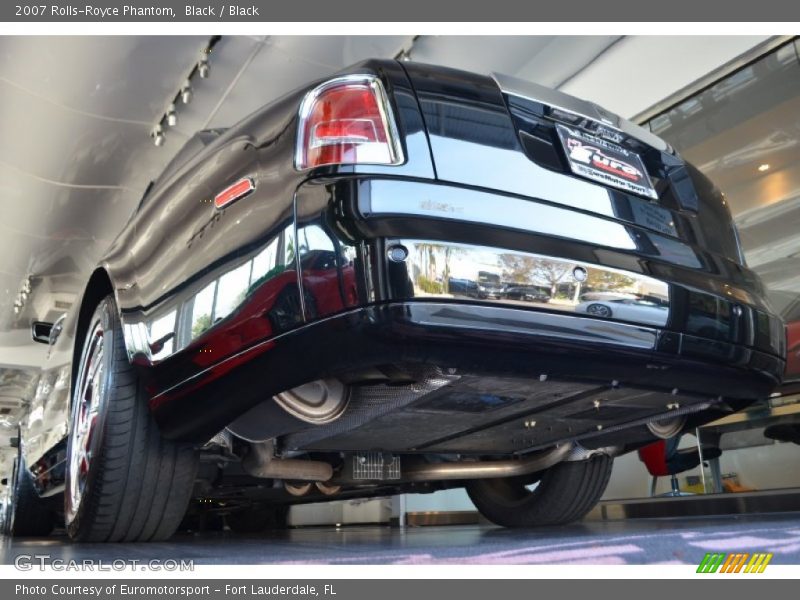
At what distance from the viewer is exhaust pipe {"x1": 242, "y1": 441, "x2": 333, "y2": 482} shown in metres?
2.16

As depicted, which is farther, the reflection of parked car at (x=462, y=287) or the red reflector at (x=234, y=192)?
the red reflector at (x=234, y=192)

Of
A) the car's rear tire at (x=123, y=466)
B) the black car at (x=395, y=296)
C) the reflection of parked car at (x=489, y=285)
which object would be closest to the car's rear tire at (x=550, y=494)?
the black car at (x=395, y=296)

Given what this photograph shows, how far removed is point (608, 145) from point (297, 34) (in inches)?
137

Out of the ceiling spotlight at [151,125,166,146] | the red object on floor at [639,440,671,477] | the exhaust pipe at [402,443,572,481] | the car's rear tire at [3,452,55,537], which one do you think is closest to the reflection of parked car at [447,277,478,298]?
the exhaust pipe at [402,443,572,481]

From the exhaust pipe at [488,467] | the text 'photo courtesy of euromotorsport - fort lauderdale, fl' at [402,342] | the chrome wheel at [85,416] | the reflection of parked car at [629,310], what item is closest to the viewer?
the text 'photo courtesy of euromotorsport - fort lauderdale, fl' at [402,342]

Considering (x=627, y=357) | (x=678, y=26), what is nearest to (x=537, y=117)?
(x=627, y=357)

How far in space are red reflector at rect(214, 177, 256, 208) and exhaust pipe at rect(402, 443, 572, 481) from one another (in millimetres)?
1267

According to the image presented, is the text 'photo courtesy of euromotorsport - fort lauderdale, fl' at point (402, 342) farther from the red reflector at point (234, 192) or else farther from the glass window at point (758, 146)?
the glass window at point (758, 146)

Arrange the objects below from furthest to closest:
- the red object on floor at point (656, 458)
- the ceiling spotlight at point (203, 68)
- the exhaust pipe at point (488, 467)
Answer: the ceiling spotlight at point (203, 68), the red object on floor at point (656, 458), the exhaust pipe at point (488, 467)

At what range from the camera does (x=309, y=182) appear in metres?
1.53

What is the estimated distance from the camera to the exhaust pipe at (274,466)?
7.08 feet

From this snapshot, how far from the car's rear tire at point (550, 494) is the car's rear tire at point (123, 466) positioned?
143cm
